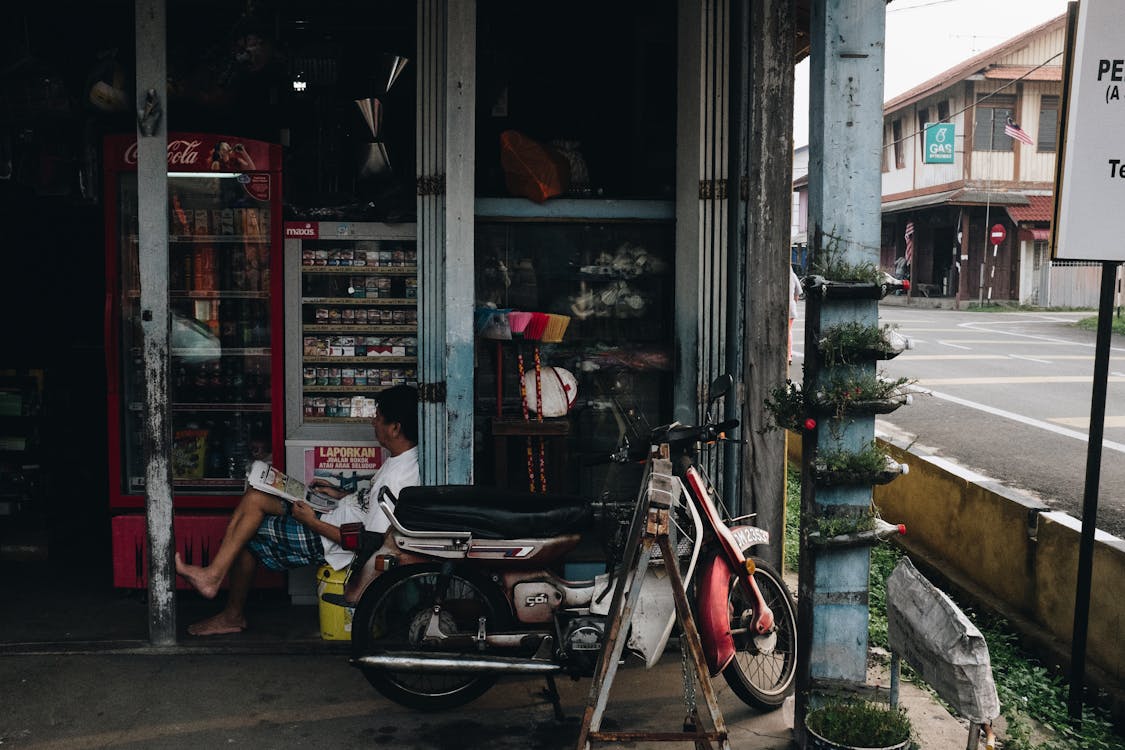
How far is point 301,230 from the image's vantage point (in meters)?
6.20

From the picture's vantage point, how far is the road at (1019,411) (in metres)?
9.36

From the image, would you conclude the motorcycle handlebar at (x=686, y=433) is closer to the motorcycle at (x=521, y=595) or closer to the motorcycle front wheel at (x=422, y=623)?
the motorcycle at (x=521, y=595)

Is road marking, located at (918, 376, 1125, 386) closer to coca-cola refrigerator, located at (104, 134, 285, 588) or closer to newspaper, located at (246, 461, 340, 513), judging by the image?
coca-cola refrigerator, located at (104, 134, 285, 588)

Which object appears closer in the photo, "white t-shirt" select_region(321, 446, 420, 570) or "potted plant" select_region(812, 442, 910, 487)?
"potted plant" select_region(812, 442, 910, 487)

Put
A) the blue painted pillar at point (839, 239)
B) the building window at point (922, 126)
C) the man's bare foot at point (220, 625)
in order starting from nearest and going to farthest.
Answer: the blue painted pillar at point (839, 239), the man's bare foot at point (220, 625), the building window at point (922, 126)

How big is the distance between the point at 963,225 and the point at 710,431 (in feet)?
112

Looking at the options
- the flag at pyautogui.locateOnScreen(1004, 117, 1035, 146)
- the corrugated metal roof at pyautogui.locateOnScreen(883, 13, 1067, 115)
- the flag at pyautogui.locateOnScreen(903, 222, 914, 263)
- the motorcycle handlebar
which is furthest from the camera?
the flag at pyautogui.locateOnScreen(903, 222, 914, 263)

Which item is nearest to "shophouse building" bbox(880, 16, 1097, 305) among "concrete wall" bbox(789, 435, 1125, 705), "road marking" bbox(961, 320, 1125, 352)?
"road marking" bbox(961, 320, 1125, 352)

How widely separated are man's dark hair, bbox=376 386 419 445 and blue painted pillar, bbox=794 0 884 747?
2.20 metres

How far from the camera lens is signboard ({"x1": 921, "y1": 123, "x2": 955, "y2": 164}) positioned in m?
34.4

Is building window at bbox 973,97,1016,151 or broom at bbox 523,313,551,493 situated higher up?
building window at bbox 973,97,1016,151

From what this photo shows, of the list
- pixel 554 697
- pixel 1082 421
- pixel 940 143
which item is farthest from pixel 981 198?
pixel 554 697

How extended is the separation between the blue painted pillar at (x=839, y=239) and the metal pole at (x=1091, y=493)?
42.0 inches

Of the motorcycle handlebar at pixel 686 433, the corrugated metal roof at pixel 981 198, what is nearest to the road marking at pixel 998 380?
the motorcycle handlebar at pixel 686 433
